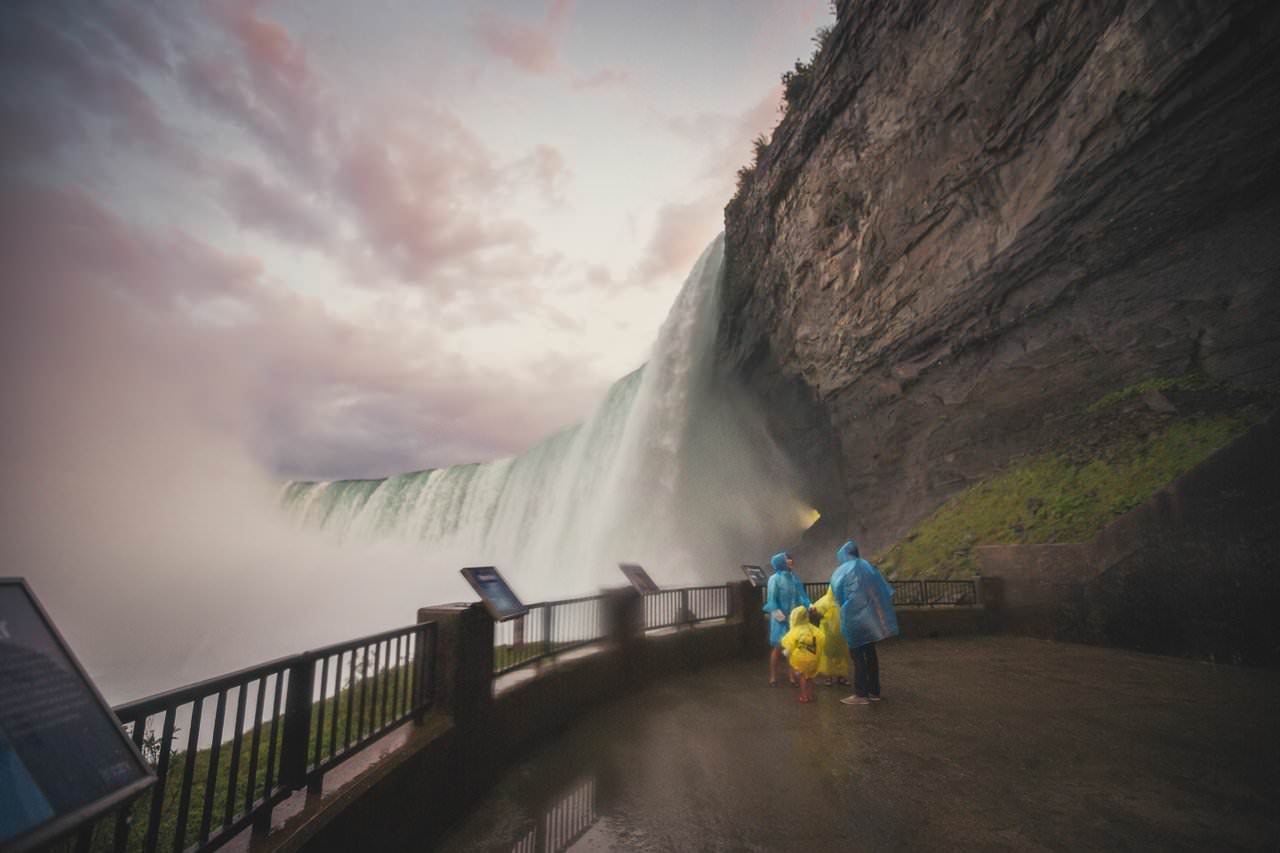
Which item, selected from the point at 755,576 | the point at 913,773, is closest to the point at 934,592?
the point at 755,576

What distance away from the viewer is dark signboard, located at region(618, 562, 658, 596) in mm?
8648

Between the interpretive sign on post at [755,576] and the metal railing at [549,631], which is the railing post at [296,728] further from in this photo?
the interpretive sign on post at [755,576]

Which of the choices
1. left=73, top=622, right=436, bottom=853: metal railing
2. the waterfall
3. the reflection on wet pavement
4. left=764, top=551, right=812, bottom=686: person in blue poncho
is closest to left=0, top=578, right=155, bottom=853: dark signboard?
left=73, top=622, right=436, bottom=853: metal railing

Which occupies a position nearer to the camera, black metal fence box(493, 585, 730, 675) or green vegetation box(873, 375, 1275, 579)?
black metal fence box(493, 585, 730, 675)

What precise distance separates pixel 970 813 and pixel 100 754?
4.75m

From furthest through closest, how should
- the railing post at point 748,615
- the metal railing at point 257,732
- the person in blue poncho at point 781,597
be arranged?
1. the railing post at point 748,615
2. the person in blue poncho at point 781,597
3. the metal railing at point 257,732

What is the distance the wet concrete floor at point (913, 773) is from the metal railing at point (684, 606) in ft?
5.18

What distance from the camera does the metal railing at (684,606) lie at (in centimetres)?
920

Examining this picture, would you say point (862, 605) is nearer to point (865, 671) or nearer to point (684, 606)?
point (865, 671)

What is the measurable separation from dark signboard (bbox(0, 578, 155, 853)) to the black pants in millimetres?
7194

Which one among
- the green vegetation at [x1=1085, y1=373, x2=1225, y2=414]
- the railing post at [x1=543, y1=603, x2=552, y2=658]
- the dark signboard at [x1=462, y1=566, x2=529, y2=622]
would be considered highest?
the green vegetation at [x1=1085, y1=373, x2=1225, y2=414]

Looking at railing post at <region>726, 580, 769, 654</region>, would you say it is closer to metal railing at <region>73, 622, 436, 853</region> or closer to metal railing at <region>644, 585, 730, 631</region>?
metal railing at <region>644, 585, 730, 631</region>

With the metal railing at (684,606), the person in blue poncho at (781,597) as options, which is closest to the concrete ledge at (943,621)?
the metal railing at (684,606)

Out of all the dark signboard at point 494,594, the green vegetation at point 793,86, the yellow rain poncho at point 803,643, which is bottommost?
the yellow rain poncho at point 803,643
